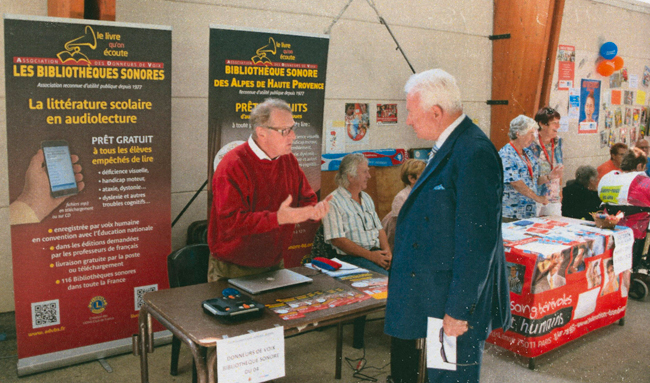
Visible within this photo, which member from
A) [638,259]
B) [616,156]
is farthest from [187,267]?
[616,156]

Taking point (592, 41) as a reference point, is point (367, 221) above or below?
below

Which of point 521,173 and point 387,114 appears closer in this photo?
point 521,173

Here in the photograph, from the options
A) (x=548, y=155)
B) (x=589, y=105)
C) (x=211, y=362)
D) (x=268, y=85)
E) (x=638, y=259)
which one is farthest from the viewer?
(x=589, y=105)

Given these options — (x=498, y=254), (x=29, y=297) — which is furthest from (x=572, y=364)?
(x=29, y=297)

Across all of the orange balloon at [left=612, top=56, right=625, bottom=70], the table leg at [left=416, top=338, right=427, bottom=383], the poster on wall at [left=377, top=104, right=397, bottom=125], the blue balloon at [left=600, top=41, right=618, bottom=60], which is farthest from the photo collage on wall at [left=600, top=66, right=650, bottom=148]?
the table leg at [left=416, top=338, right=427, bottom=383]

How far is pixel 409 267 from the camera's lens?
193 cm

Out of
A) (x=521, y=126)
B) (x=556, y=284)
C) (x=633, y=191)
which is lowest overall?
(x=556, y=284)

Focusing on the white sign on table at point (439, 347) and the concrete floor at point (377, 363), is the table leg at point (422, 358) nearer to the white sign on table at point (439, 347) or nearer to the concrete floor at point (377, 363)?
the white sign on table at point (439, 347)

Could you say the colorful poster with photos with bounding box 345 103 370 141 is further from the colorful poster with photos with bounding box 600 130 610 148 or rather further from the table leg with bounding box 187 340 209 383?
the colorful poster with photos with bounding box 600 130 610 148

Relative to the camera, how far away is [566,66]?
7016 millimetres

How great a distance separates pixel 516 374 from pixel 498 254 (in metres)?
1.64

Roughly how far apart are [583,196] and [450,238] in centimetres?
373

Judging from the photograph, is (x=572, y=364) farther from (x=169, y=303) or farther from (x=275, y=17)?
(x=275, y=17)

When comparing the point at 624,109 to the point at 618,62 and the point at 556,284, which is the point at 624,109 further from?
the point at 556,284
